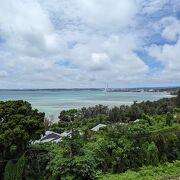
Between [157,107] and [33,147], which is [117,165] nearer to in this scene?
[33,147]

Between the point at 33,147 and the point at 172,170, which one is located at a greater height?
the point at 33,147

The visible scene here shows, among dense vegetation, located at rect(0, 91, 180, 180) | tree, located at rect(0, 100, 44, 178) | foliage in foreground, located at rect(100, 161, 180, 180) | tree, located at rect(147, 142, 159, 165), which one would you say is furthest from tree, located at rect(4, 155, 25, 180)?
tree, located at rect(147, 142, 159, 165)

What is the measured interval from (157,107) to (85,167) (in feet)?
187

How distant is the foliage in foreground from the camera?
33.1 feet

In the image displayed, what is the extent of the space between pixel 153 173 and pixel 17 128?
15.8 feet

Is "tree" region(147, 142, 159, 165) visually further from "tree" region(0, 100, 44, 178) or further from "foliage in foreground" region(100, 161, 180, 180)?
"tree" region(0, 100, 44, 178)

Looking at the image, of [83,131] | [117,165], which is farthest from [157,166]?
[83,131]

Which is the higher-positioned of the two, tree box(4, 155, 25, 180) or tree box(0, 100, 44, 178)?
tree box(0, 100, 44, 178)

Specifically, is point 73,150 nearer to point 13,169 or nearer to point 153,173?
point 13,169

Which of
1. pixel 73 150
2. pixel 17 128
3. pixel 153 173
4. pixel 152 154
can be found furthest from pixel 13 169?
Answer: pixel 152 154

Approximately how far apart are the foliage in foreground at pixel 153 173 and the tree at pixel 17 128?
2.82 m

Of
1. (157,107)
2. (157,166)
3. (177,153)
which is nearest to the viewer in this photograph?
(157,166)

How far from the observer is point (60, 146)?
34.9ft

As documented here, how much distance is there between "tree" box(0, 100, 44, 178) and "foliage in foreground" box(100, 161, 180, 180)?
111 inches
